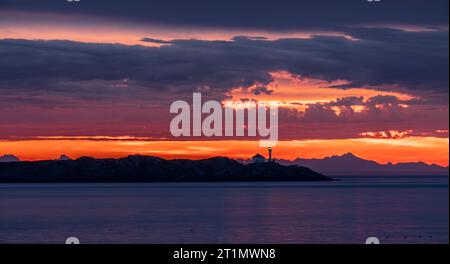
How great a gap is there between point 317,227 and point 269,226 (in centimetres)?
438

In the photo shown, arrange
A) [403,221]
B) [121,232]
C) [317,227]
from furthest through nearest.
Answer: [403,221] < [317,227] < [121,232]

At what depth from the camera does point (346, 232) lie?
58344 mm

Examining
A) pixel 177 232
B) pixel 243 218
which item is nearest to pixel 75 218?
pixel 243 218

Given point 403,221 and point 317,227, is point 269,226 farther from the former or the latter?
point 403,221

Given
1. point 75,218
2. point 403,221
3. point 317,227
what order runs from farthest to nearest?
point 75,218, point 403,221, point 317,227
